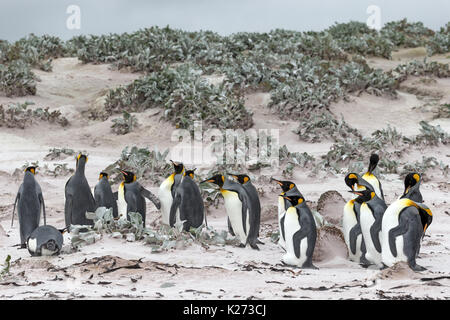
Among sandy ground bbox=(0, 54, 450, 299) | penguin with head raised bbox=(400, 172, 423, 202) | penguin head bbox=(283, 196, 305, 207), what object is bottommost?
sandy ground bbox=(0, 54, 450, 299)

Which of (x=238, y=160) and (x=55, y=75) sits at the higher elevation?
(x=55, y=75)

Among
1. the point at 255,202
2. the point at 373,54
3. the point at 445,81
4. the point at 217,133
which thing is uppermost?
the point at 373,54

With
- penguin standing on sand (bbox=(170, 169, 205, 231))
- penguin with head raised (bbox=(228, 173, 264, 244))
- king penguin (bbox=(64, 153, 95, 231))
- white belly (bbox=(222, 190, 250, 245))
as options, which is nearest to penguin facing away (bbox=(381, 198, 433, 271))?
penguin with head raised (bbox=(228, 173, 264, 244))

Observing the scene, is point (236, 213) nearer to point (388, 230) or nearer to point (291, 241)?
point (291, 241)

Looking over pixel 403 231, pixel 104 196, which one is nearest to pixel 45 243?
pixel 104 196

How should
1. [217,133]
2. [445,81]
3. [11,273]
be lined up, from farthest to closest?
[445,81] → [217,133] → [11,273]

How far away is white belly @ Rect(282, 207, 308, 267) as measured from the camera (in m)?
5.39

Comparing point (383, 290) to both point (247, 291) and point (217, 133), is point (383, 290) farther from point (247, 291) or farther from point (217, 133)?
point (217, 133)

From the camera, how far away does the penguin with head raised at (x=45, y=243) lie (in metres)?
5.32

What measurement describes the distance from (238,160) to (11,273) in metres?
5.18

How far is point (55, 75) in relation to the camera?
16.0m

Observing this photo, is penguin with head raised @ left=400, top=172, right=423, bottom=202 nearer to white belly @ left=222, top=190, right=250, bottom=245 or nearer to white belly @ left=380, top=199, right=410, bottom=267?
white belly @ left=380, top=199, right=410, bottom=267

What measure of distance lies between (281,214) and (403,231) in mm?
1424
